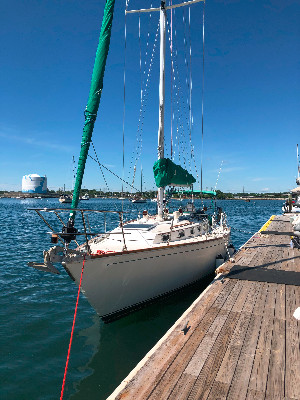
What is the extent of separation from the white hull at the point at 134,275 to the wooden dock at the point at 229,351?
1.67m

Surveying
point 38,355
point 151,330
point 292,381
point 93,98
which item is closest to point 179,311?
point 151,330

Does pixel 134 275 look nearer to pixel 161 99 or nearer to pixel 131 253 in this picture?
pixel 131 253

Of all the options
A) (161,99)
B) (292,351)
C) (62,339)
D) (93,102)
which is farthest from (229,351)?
(161,99)

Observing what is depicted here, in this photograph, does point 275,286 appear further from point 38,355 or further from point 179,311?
point 38,355

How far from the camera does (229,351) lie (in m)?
4.75

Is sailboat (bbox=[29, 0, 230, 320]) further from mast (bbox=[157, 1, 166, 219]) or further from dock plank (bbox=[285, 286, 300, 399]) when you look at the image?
dock plank (bbox=[285, 286, 300, 399])

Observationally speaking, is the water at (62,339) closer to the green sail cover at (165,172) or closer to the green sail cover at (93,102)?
the green sail cover at (93,102)

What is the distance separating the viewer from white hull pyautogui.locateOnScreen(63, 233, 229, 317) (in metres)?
7.23

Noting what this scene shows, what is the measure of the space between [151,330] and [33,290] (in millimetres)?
5293

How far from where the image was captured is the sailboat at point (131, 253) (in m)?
6.88

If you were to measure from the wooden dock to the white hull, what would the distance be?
1674 millimetres

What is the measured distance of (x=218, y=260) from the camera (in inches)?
479

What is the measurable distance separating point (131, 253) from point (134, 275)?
75 centimetres

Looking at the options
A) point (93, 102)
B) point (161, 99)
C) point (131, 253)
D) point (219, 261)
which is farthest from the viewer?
point (161, 99)
